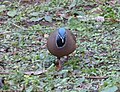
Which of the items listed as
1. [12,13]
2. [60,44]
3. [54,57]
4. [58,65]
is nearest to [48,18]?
[12,13]

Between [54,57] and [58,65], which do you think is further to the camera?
[54,57]

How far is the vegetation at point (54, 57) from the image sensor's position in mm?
5883

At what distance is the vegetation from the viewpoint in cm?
588

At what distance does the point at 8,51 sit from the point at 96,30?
5.20 feet

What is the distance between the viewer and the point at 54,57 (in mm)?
6734

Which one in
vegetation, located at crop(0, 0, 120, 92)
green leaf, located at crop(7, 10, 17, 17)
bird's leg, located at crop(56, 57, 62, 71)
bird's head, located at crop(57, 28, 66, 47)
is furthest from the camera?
green leaf, located at crop(7, 10, 17, 17)

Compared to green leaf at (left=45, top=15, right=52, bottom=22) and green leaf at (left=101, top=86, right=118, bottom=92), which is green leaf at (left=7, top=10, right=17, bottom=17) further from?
green leaf at (left=101, top=86, right=118, bottom=92)

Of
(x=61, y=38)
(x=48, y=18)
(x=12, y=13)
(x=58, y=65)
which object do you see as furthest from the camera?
(x=12, y=13)

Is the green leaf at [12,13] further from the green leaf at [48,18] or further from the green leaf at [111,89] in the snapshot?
the green leaf at [111,89]

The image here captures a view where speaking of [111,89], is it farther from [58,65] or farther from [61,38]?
[58,65]

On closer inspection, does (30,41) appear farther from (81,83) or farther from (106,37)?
(81,83)

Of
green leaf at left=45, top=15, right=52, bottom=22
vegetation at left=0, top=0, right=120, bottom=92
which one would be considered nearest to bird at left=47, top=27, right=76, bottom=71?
vegetation at left=0, top=0, right=120, bottom=92

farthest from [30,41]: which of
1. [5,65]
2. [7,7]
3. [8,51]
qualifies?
[7,7]

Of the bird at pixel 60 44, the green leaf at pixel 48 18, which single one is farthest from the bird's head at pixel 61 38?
the green leaf at pixel 48 18
